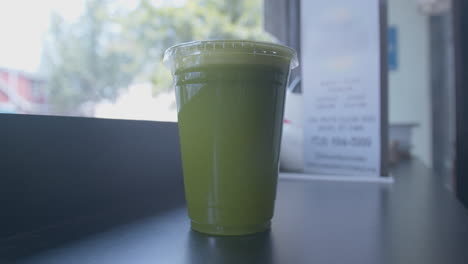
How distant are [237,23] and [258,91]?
3940 mm

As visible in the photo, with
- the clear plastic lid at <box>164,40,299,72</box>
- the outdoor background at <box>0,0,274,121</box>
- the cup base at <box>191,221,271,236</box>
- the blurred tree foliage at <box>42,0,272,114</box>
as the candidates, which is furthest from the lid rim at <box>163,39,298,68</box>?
the blurred tree foliage at <box>42,0,272,114</box>

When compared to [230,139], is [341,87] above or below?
Result: above

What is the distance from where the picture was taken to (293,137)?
0.96 metres

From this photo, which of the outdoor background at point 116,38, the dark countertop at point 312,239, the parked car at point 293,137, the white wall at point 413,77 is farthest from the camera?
the outdoor background at point 116,38

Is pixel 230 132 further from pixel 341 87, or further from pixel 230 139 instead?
pixel 341 87

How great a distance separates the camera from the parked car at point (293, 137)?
96 cm

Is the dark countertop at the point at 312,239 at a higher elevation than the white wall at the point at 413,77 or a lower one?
lower

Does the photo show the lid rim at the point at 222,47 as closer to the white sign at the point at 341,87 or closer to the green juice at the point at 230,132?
the green juice at the point at 230,132

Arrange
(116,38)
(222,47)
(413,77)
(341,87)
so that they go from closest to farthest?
(222,47) < (341,87) < (413,77) < (116,38)

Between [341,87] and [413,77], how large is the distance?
291 cm

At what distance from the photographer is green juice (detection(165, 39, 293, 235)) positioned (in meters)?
0.38

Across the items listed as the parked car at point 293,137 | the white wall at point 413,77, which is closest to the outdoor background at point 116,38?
the white wall at point 413,77

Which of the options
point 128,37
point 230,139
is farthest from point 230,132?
point 128,37

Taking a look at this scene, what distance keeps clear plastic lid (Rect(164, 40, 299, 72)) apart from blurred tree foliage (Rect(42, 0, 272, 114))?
338cm
